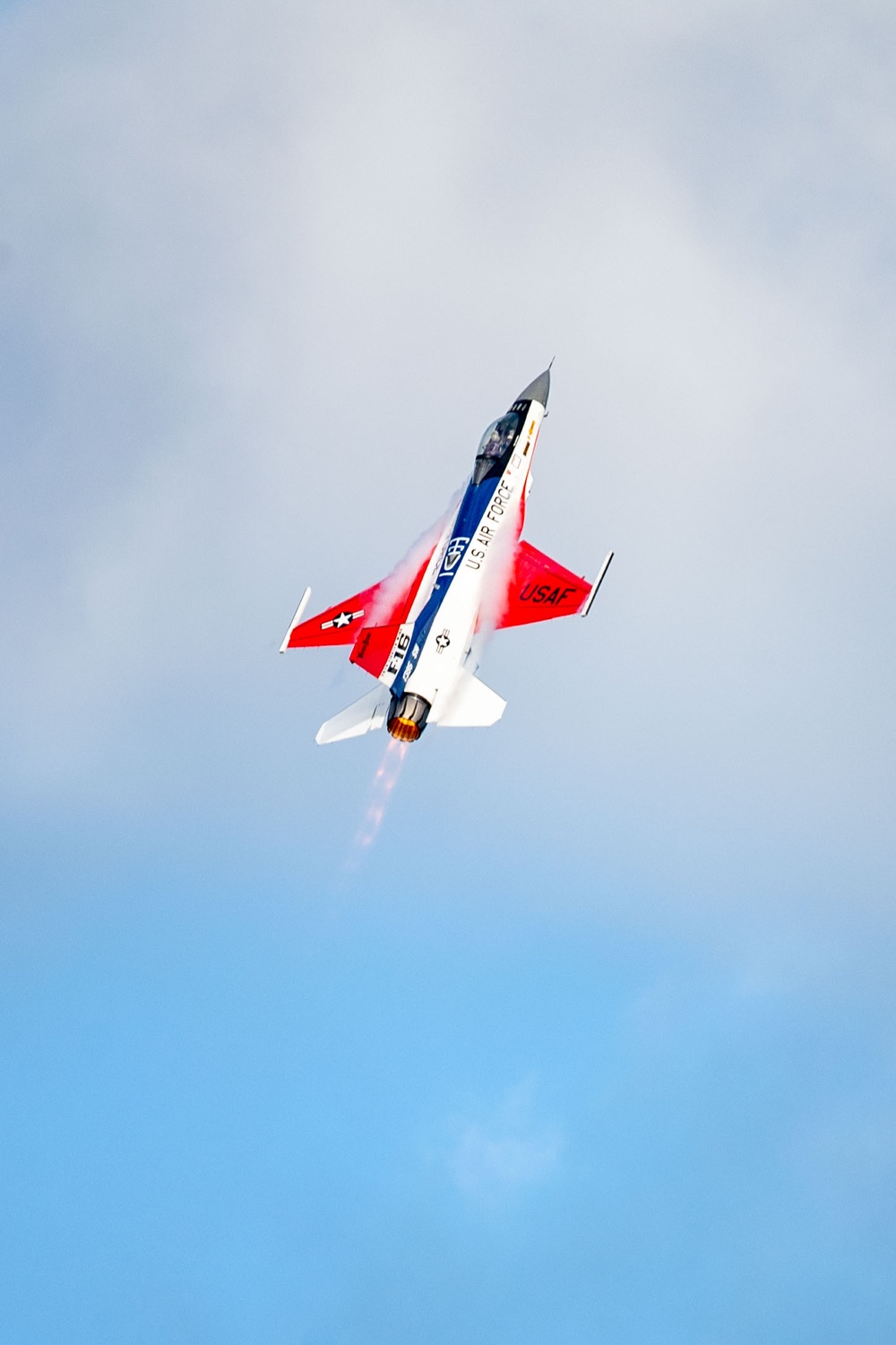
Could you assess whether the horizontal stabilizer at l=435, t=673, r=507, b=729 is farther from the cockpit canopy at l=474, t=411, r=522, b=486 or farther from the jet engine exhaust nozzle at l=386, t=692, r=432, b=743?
the cockpit canopy at l=474, t=411, r=522, b=486

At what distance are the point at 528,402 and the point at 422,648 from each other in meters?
17.7

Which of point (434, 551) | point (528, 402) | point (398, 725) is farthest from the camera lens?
point (528, 402)

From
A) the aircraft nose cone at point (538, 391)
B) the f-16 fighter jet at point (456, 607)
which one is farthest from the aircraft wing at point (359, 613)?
the aircraft nose cone at point (538, 391)

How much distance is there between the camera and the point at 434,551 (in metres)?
89.9

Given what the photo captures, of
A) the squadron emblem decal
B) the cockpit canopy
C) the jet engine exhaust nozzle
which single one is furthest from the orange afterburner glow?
the cockpit canopy

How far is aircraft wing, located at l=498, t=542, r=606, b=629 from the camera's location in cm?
9025

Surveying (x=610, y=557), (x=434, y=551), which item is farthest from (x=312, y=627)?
(x=610, y=557)

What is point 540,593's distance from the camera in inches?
→ 3575

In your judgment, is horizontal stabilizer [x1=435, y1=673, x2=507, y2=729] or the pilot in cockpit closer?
horizontal stabilizer [x1=435, y1=673, x2=507, y2=729]

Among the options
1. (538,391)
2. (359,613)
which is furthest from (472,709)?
(538,391)

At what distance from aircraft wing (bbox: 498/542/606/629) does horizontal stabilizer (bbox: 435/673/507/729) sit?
5447 millimetres

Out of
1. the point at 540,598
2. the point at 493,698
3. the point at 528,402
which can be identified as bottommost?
the point at 493,698

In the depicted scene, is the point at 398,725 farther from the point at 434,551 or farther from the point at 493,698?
the point at 434,551

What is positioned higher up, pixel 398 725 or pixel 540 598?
pixel 540 598
